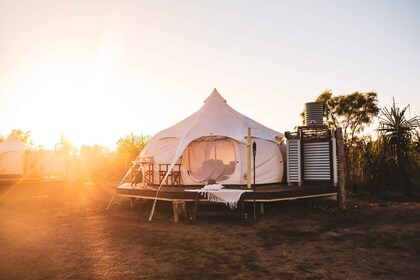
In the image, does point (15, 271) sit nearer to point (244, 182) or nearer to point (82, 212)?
point (82, 212)

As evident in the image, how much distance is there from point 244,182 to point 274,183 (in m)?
1.53

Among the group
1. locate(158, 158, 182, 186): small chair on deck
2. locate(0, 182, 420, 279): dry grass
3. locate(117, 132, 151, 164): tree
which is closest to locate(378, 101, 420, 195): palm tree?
locate(0, 182, 420, 279): dry grass

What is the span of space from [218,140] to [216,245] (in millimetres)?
6776

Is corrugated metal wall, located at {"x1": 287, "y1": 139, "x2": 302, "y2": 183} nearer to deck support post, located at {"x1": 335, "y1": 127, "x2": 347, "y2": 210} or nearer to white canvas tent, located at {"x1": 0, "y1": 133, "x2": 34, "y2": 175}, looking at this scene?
deck support post, located at {"x1": 335, "y1": 127, "x2": 347, "y2": 210}

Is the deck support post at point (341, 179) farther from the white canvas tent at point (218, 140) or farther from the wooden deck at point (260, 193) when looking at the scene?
the white canvas tent at point (218, 140)

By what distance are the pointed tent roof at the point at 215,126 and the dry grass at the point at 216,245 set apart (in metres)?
2.85

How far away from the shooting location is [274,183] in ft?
40.7

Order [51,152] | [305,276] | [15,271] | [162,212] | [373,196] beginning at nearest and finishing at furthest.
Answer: [305,276]
[15,271]
[162,212]
[373,196]
[51,152]

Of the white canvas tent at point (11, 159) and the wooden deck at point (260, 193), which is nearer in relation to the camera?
the wooden deck at point (260, 193)

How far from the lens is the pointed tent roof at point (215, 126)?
38.1 feet

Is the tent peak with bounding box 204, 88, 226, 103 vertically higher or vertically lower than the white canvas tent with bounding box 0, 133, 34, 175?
higher

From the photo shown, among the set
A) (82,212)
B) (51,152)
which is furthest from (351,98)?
(51,152)

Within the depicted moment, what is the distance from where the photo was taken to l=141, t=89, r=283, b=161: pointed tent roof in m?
11.6

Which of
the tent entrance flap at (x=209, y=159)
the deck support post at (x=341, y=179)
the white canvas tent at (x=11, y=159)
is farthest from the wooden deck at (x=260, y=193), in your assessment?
the white canvas tent at (x=11, y=159)
